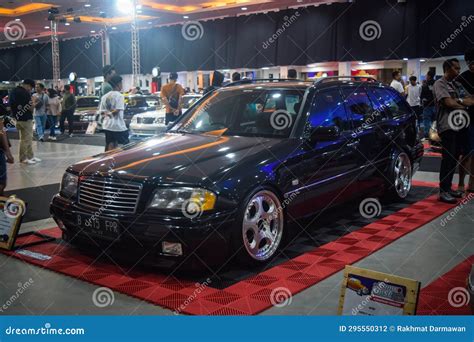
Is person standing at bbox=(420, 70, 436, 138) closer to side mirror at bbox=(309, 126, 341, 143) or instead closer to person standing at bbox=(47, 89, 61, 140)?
side mirror at bbox=(309, 126, 341, 143)

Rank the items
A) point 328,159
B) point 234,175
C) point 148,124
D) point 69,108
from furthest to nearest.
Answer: point 69,108 → point 148,124 → point 328,159 → point 234,175

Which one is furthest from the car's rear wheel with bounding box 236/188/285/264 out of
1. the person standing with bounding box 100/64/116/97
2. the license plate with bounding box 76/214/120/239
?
the person standing with bounding box 100/64/116/97

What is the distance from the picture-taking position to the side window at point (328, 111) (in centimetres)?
476

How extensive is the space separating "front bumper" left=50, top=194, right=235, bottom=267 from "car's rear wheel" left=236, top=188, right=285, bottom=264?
7.0 inches

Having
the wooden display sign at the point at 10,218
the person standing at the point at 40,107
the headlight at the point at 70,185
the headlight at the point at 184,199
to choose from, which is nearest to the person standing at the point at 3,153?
the wooden display sign at the point at 10,218

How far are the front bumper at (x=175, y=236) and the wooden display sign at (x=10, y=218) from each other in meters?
1.13

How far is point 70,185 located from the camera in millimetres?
4426

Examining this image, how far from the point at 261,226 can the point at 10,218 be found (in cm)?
225

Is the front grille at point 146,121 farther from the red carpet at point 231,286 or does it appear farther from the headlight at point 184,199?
the headlight at point 184,199

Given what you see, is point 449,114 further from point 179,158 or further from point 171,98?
point 171,98

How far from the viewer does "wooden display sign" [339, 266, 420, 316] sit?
2.60 metres

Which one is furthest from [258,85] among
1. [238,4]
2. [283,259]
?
[238,4]

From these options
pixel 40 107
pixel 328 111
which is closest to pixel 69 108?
pixel 40 107

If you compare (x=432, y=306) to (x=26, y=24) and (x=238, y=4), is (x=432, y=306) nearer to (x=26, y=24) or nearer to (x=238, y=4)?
(x=238, y=4)
